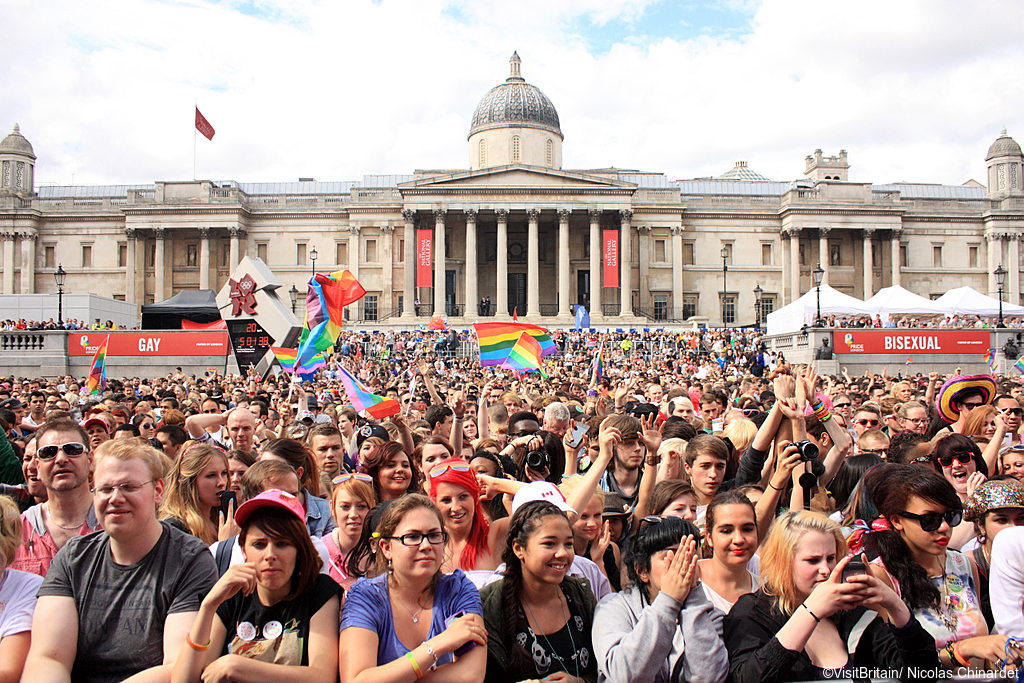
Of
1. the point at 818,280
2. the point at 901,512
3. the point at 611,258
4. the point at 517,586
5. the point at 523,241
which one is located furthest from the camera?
the point at 523,241

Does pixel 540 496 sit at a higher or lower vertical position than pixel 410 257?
lower

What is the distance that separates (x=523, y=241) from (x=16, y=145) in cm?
4192

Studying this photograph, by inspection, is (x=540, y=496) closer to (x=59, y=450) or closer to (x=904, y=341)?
(x=59, y=450)

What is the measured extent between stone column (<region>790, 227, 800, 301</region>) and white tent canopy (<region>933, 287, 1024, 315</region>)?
19.2 metres

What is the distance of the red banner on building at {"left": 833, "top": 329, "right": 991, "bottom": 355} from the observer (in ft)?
103

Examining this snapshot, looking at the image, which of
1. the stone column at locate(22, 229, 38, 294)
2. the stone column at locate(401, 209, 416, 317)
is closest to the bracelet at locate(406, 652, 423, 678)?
the stone column at locate(401, 209, 416, 317)

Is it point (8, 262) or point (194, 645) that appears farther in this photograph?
point (8, 262)

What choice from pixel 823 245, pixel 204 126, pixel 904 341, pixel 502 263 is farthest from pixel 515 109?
pixel 904 341

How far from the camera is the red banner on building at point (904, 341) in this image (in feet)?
103

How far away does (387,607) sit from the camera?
3771 mm

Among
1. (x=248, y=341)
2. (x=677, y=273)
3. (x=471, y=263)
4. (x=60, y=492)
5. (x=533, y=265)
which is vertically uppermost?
(x=471, y=263)

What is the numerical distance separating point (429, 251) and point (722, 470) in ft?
156

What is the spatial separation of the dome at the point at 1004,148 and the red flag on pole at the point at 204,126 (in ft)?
204

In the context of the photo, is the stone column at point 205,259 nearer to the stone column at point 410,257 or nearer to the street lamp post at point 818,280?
the stone column at point 410,257
